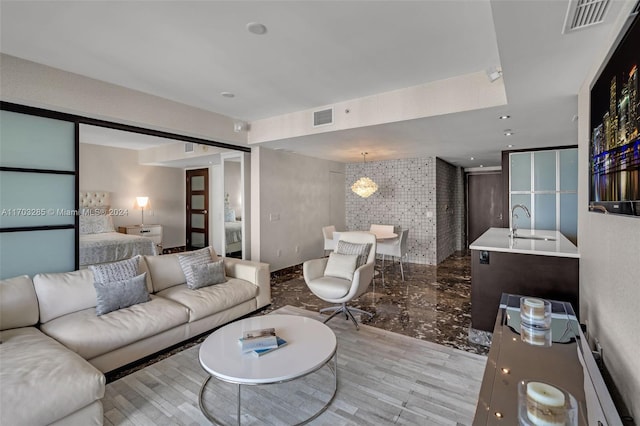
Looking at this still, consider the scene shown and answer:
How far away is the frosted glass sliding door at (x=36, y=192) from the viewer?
265 centimetres

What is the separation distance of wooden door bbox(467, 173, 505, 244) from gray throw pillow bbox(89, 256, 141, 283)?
27.0ft

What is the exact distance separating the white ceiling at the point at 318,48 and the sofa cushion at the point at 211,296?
224 centimetres

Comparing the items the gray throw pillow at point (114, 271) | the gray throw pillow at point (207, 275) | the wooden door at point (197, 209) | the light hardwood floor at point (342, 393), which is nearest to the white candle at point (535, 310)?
the light hardwood floor at point (342, 393)

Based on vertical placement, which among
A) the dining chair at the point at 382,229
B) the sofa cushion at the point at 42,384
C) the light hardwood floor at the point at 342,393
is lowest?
the light hardwood floor at the point at 342,393

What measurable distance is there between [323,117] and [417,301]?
2.83 meters

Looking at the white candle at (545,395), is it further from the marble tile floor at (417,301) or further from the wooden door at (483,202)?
the wooden door at (483,202)

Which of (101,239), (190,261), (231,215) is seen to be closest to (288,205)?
(231,215)

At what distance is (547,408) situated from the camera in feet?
3.16

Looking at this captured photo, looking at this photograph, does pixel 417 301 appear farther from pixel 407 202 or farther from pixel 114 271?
pixel 114 271

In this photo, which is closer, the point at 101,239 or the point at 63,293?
the point at 63,293

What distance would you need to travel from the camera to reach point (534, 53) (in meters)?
1.91

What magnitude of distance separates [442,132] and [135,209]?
675cm

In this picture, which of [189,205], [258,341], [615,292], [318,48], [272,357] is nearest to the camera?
[615,292]

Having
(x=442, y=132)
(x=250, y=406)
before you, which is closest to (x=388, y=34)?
(x=442, y=132)
